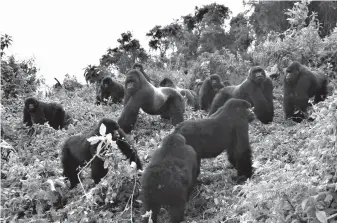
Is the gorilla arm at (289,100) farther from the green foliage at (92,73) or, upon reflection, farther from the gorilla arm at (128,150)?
the green foliage at (92,73)

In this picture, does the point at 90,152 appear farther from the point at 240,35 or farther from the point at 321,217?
the point at 240,35

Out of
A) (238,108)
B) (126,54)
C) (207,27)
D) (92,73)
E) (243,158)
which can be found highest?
(207,27)

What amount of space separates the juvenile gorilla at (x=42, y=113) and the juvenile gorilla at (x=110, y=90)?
218 centimetres

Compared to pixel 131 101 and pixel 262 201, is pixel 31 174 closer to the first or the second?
pixel 262 201

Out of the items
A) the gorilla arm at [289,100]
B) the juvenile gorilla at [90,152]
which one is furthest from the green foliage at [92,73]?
the juvenile gorilla at [90,152]

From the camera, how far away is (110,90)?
13188 mm

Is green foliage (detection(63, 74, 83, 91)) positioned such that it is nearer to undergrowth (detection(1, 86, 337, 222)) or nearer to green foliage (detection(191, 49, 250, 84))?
green foliage (detection(191, 49, 250, 84))

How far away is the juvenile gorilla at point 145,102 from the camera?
931 cm

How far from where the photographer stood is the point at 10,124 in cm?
1037

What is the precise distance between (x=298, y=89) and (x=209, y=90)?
11.5 ft

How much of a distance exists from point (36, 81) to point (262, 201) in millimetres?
13129

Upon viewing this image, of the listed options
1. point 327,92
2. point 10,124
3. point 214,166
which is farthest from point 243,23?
point 214,166

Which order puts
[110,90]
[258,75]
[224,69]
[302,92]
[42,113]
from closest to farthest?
1. [302,92]
2. [258,75]
3. [42,113]
4. [110,90]
5. [224,69]

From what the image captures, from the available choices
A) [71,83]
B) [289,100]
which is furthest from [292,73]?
[71,83]
